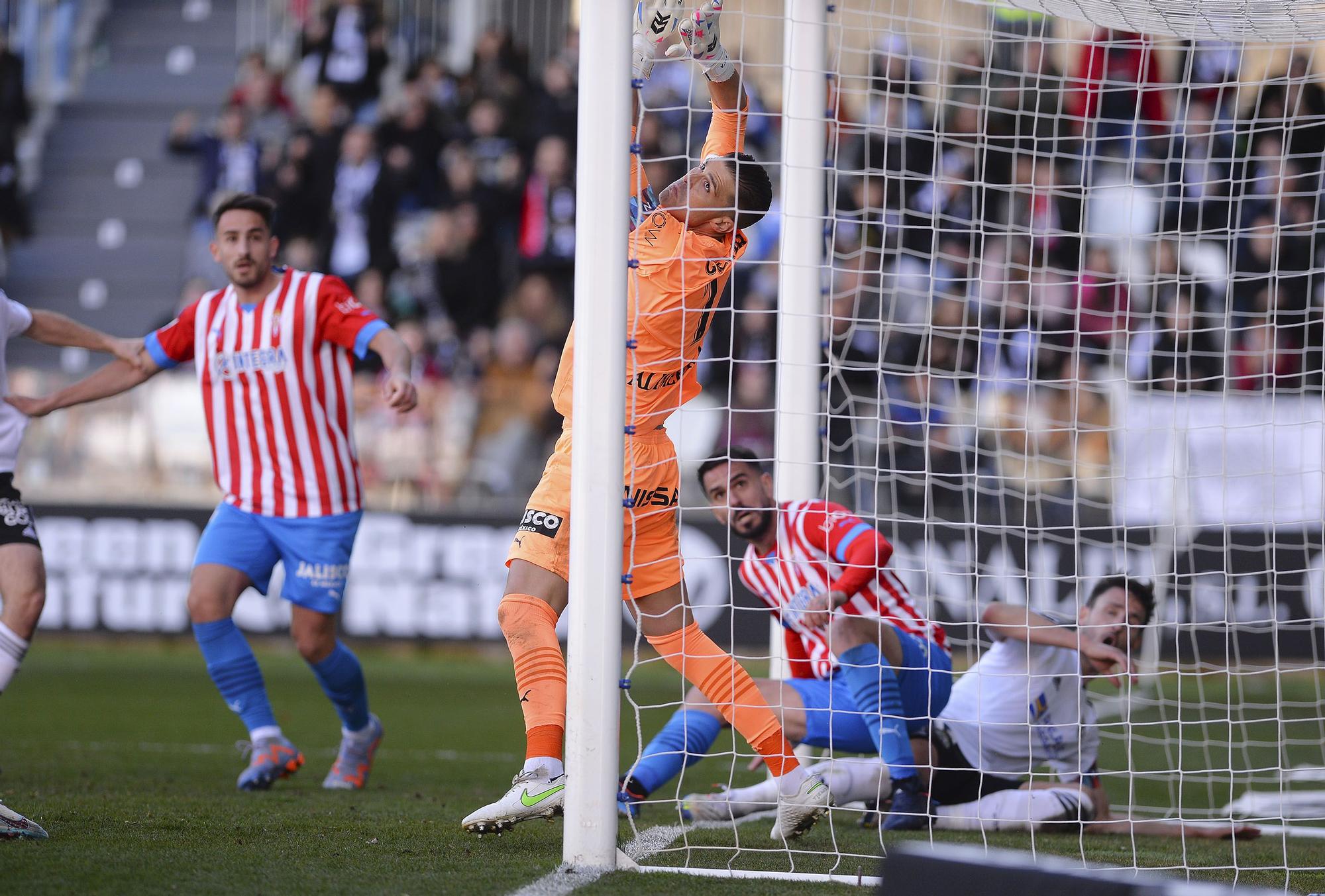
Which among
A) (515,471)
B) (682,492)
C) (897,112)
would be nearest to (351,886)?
(682,492)

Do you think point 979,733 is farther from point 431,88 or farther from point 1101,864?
point 431,88

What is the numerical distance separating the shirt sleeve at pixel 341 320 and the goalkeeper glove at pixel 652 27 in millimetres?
1808

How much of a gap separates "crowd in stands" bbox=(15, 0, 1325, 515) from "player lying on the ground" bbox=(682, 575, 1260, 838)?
261cm

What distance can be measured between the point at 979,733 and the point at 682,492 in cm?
514

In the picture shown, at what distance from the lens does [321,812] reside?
4.75m

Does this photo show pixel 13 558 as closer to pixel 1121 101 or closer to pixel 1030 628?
pixel 1030 628

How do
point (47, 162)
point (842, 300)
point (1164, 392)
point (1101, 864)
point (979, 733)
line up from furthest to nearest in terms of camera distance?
point (47, 162) → point (842, 300) → point (1164, 392) → point (979, 733) → point (1101, 864)

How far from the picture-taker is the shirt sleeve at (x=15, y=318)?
4.88 metres

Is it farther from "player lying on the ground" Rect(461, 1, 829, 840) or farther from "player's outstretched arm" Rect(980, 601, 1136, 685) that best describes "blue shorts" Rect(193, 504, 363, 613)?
"player's outstretched arm" Rect(980, 601, 1136, 685)

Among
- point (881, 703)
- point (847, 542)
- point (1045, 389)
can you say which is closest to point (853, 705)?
point (881, 703)

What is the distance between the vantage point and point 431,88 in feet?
47.5

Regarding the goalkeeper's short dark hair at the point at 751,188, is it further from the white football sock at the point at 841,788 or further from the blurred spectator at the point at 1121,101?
the blurred spectator at the point at 1121,101

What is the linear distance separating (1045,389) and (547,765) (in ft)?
24.6

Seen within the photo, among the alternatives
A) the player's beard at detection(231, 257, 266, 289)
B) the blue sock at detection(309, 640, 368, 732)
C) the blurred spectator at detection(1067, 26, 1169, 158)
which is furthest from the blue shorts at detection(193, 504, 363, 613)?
the blurred spectator at detection(1067, 26, 1169, 158)
